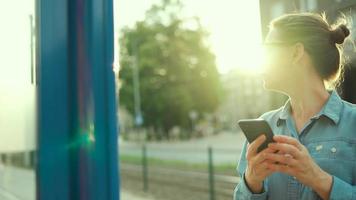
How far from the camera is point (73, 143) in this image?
3.83 feet

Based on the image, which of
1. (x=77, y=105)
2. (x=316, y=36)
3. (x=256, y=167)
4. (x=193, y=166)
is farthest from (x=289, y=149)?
(x=193, y=166)

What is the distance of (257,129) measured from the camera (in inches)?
54.7

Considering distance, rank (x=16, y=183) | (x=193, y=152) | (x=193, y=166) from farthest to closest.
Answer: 1. (x=193, y=152)
2. (x=193, y=166)
3. (x=16, y=183)

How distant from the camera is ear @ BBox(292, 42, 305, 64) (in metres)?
1.52

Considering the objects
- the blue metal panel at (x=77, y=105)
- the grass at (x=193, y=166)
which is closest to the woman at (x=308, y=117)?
the blue metal panel at (x=77, y=105)

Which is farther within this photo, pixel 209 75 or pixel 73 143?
pixel 209 75

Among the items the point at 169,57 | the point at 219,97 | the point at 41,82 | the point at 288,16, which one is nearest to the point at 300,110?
the point at 288,16

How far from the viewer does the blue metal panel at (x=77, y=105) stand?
1148 millimetres

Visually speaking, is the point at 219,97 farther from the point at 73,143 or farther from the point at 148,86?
the point at 73,143

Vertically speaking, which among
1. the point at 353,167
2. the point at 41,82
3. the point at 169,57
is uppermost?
the point at 169,57

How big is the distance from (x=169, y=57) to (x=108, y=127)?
119 feet

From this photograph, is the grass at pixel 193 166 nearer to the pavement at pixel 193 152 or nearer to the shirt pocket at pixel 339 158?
the pavement at pixel 193 152

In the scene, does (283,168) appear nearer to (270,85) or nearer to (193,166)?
(270,85)

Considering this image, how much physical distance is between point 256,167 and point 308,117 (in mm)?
251
